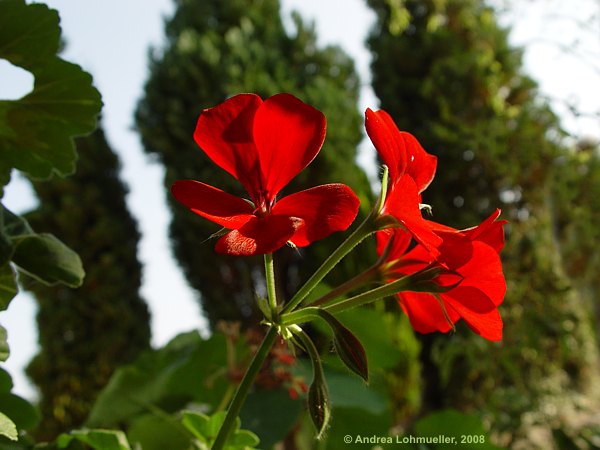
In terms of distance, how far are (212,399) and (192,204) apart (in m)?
0.49

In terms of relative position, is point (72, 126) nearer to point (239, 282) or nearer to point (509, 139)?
point (239, 282)

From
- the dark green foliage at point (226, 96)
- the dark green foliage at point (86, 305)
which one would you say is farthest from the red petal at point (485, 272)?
the dark green foliage at point (86, 305)

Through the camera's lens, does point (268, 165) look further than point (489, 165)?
No

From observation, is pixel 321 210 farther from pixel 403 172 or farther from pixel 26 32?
pixel 26 32

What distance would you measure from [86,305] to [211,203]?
359cm

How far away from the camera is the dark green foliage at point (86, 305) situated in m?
3.43

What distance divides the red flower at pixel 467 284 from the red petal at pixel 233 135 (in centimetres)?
10

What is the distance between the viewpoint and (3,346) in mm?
306

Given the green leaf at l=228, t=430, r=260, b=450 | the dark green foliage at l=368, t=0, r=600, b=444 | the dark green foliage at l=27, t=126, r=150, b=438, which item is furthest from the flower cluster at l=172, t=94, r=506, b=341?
the dark green foliage at l=27, t=126, r=150, b=438

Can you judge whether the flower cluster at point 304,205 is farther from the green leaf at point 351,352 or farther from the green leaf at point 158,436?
the green leaf at point 158,436

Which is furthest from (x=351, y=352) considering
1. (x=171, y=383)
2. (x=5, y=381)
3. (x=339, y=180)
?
(x=339, y=180)

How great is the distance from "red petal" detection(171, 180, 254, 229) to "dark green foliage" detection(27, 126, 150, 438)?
339 centimetres

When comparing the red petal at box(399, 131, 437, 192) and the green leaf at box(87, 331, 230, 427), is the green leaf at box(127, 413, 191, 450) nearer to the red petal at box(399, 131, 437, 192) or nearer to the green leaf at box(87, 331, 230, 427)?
the green leaf at box(87, 331, 230, 427)

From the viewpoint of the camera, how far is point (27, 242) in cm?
30
